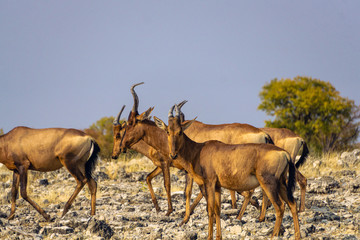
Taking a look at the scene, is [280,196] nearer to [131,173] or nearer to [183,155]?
[183,155]

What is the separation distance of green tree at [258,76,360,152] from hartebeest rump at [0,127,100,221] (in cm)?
2084

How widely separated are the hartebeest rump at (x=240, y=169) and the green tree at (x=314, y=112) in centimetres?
2352

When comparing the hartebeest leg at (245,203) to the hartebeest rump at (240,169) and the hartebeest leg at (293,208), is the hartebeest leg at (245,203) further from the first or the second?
the hartebeest leg at (293,208)

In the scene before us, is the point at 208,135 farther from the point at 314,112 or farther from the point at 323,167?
the point at 314,112

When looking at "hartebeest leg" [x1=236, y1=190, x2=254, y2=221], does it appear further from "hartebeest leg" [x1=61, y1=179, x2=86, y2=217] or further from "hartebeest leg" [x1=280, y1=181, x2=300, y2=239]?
"hartebeest leg" [x1=61, y1=179, x2=86, y2=217]

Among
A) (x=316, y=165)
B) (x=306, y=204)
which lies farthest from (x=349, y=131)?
(x=306, y=204)

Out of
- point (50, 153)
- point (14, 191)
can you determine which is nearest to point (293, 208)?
point (50, 153)

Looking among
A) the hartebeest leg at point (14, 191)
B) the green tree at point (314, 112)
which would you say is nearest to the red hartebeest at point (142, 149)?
the hartebeest leg at point (14, 191)

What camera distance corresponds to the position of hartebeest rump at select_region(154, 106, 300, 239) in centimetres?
1000

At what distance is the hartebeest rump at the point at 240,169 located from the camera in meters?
10.0

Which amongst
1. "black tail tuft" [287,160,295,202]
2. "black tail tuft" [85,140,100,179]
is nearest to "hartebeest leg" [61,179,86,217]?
"black tail tuft" [85,140,100,179]

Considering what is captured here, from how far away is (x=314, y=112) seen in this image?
34.1 metres

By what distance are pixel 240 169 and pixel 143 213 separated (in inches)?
177

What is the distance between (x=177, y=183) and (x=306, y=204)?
586 cm
